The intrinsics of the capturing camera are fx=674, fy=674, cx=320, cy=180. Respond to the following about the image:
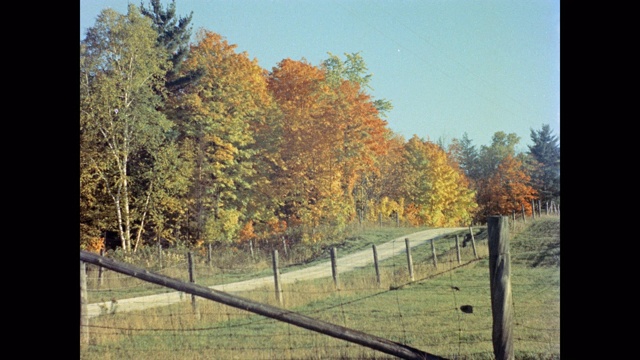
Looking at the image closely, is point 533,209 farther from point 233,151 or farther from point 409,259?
point 233,151

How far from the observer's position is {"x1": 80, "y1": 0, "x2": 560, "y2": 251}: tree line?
6016 mm

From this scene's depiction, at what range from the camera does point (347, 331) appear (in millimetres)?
4422

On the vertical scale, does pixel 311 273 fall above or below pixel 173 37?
below

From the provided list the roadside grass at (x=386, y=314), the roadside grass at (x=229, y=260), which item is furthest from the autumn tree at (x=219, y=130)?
the roadside grass at (x=386, y=314)

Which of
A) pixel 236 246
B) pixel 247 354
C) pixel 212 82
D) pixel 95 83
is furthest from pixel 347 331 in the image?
pixel 95 83

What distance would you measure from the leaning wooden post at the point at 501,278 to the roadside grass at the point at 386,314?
113cm

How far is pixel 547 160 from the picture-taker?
5.82 metres

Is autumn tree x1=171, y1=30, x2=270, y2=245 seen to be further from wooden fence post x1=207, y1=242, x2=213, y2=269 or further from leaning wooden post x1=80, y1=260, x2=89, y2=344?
leaning wooden post x1=80, y1=260, x2=89, y2=344

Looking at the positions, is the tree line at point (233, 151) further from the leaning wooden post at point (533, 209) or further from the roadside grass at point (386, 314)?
the roadside grass at point (386, 314)

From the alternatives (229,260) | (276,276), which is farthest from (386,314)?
(229,260)

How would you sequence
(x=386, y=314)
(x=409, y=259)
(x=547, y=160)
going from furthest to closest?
(x=409, y=259) → (x=386, y=314) → (x=547, y=160)

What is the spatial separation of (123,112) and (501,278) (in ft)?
12.3
